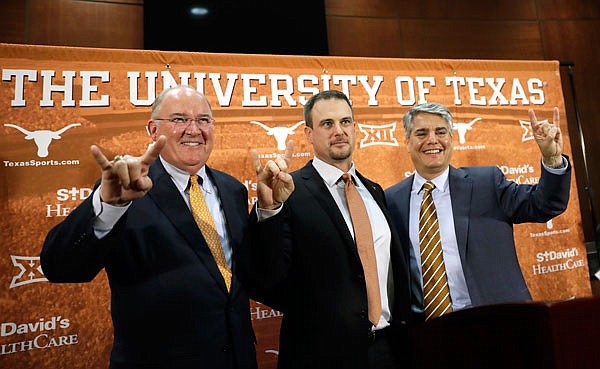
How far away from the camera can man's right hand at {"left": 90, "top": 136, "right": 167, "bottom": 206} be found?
1.15 meters

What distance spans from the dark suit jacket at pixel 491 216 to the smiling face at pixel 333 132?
45 centimetres

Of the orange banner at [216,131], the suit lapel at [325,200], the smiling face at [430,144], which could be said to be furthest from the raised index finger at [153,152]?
the orange banner at [216,131]

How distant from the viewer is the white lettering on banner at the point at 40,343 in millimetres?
2287

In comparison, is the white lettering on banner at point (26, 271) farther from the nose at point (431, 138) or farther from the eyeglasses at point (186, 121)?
the nose at point (431, 138)

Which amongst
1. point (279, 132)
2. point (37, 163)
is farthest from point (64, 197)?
point (279, 132)

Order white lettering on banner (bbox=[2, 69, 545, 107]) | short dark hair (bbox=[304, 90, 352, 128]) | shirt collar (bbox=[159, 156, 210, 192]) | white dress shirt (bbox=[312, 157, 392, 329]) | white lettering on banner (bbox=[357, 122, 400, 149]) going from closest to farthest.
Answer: shirt collar (bbox=[159, 156, 210, 192]) < white dress shirt (bbox=[312, 157, 392, 329]) < short dark hair (bbox=[304, 90, 352, 128]) < white lettering on banner (bbox=[2, 69, 545, 107]) < white lettering on banner (bbox=[357, 122, 400, 149])

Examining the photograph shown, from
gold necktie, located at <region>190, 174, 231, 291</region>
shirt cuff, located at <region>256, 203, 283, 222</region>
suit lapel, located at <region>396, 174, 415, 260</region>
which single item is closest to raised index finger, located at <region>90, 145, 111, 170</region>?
gold necktie, located at <region>190, 174, 231, 291</region>

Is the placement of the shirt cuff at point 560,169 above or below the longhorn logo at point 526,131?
below

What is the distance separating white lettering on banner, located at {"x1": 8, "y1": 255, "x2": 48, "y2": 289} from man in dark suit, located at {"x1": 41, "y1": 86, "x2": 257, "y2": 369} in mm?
1257

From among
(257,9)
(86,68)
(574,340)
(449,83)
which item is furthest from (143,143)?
(574,340)

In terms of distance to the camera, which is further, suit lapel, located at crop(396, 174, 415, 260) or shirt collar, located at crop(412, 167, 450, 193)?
shirt collar, located at crop(412, 167, 450, 193)

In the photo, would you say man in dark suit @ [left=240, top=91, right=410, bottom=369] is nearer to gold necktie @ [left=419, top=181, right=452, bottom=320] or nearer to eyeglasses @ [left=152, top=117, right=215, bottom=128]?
gold necktie @ [left=419, top=181, right=452, bottom=320]

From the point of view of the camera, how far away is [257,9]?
3668mm

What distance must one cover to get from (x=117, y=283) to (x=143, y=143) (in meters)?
1.39
